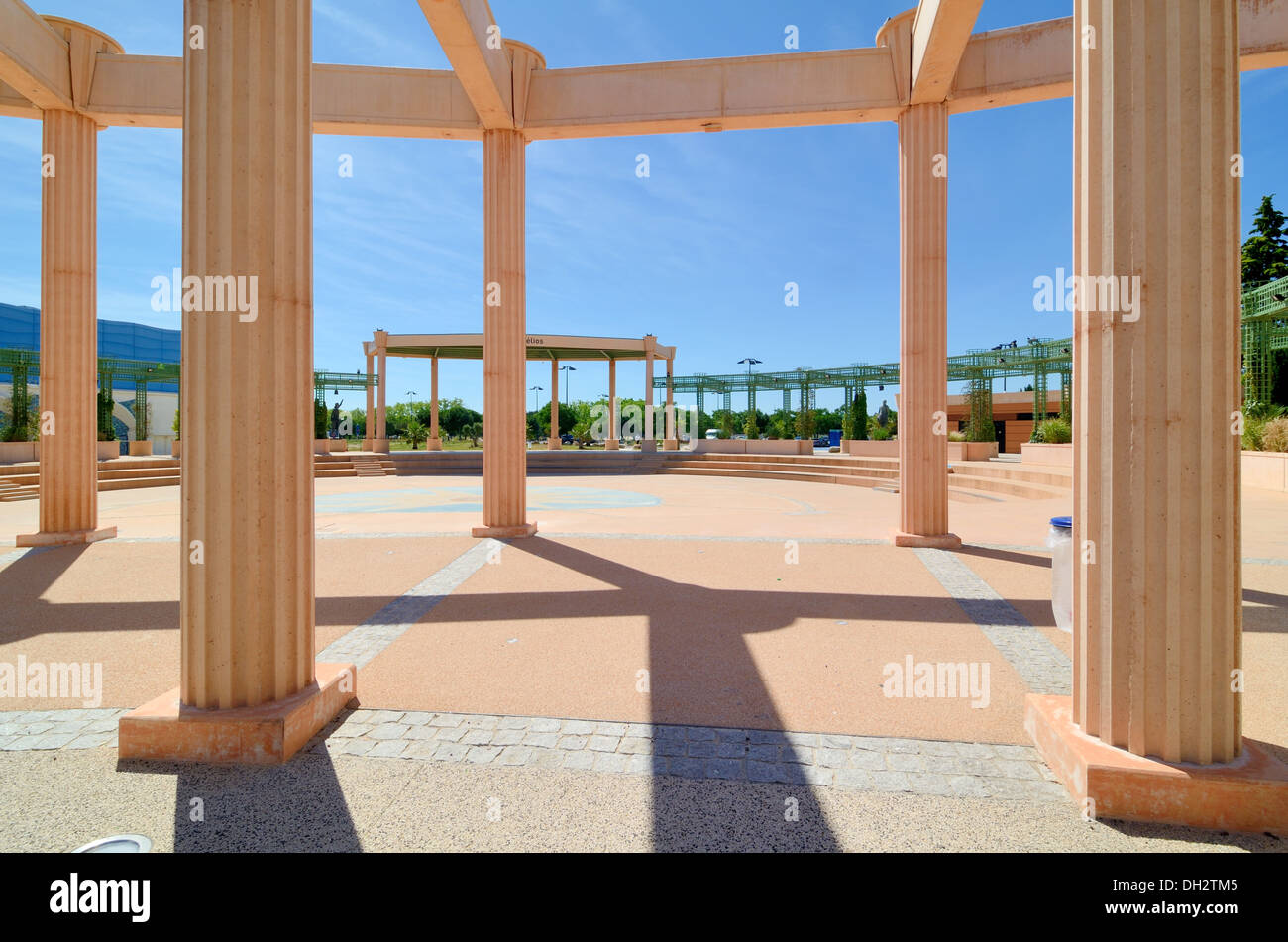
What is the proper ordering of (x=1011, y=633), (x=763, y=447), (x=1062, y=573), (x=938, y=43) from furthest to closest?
(x=763, y=447) < (x=938, y=43) < (x=1011, y=633) < (x=1062, y=573)

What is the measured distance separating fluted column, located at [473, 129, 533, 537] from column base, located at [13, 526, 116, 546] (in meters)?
5.82

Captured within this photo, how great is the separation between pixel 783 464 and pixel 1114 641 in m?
22.6

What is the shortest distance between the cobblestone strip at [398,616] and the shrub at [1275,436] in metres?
19.4

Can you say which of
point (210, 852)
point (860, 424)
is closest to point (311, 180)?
point (210, 852)

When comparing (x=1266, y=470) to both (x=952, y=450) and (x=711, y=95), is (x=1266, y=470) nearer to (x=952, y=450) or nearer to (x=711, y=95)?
(x=952, y=450)

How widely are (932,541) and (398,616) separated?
713cm

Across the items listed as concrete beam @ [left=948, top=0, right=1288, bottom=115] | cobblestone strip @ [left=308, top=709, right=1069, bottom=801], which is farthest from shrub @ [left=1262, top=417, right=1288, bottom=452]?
cobblestone strip @ [left=308, top=709, right=1069, bottom=801]

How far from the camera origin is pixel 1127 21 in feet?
9.20

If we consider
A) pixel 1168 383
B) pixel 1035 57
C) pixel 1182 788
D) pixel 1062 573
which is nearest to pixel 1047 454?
pixel 1035 57

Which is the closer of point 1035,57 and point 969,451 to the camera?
point 1035,57

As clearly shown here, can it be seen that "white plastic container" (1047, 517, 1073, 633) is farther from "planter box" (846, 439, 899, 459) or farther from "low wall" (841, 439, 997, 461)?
"planter box" (846, 439, 899, 459)

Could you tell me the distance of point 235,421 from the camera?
10.5 feet
